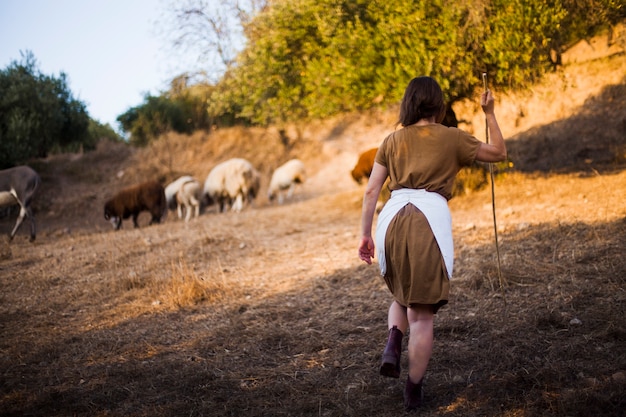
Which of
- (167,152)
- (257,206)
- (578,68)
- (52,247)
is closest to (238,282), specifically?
(52,247)

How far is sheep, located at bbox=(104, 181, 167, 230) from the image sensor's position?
14.8m

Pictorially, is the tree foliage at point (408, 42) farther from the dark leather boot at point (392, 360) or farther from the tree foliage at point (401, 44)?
the dark leather boot at point (392, 360)

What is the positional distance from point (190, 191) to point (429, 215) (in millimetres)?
14047

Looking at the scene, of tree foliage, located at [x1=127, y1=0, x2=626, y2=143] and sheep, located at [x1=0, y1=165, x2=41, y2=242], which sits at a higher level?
tree foliage, located at [x1=127, y1=0, x2=626, y2=143]

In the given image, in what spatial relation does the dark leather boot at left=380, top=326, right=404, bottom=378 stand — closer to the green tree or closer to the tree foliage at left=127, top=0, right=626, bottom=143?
the tree foliage at left=127, top=0, right=626, bottom=143

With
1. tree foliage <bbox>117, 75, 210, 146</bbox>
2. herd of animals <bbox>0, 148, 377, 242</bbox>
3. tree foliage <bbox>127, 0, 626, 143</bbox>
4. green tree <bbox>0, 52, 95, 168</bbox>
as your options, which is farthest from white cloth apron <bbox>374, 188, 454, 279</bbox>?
tree foliage <bbox>117, 75, 210, 146</bbox>

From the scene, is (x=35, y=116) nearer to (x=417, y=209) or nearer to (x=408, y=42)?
(x=408, y=42)

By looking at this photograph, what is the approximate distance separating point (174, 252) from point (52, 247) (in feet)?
11.6

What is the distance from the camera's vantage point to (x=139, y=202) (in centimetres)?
1488

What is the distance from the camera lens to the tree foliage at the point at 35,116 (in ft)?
61.8

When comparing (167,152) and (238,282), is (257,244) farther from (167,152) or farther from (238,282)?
(167,152)

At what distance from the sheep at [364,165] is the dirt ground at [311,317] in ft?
8.90

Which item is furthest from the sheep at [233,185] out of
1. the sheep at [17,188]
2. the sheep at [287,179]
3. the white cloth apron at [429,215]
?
the white cloth apron at [429,215]

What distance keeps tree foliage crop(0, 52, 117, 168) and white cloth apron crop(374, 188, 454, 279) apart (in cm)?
1891
